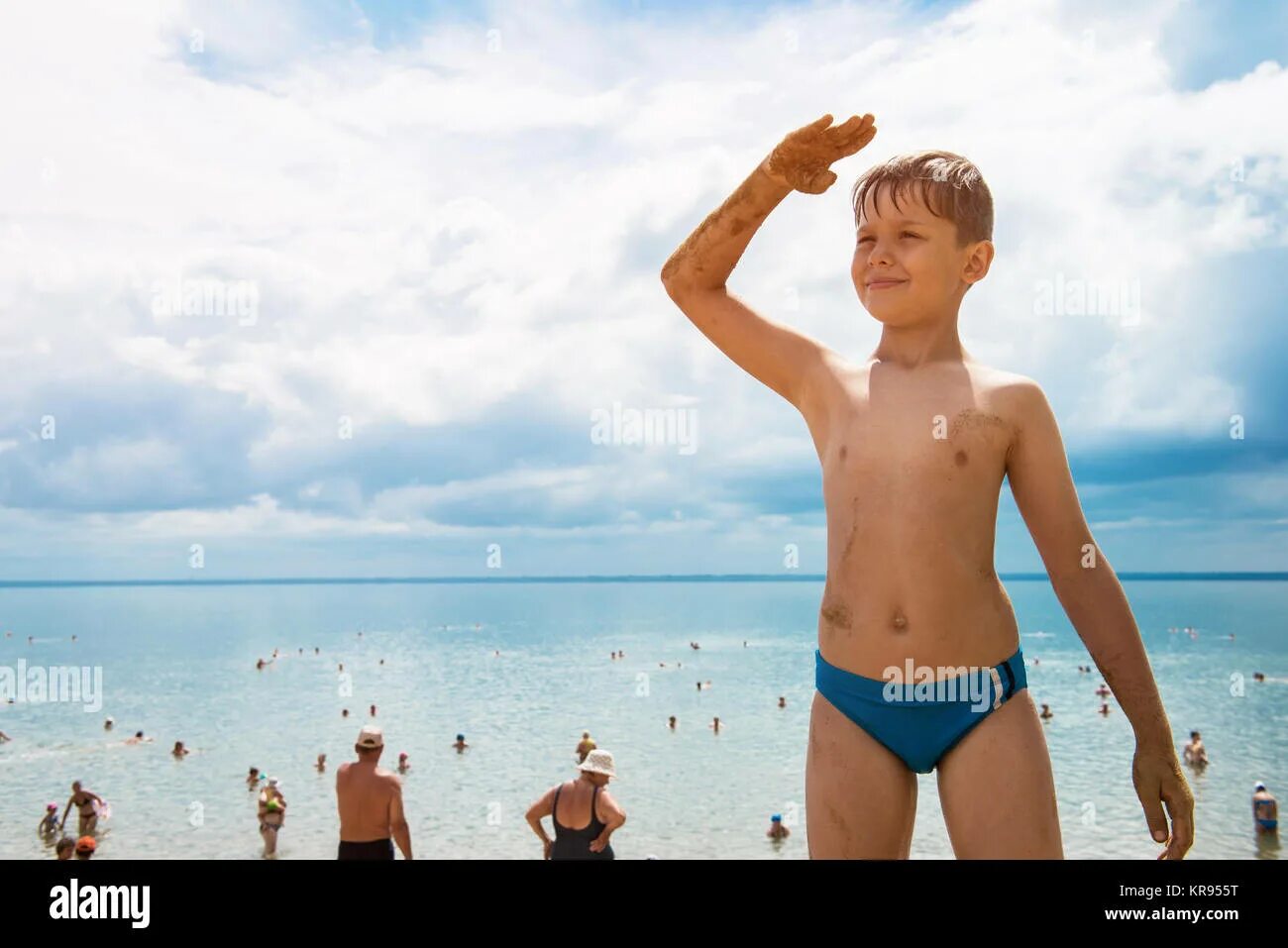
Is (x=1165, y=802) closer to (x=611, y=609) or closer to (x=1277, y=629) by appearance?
(x=1277, y=629)

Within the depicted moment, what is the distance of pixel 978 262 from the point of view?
331cm

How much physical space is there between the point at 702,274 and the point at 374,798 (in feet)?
22.0

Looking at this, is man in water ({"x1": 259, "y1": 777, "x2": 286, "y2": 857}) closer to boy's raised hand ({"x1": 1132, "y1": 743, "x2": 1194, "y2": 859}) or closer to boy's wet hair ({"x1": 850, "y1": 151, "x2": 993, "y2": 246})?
boy's raised hand ({"x1": 1132, "y1": 743, "x2": 1194, "y2": 859})

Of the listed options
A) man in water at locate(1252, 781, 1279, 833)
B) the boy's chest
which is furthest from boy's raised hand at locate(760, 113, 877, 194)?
man in water at locate(1252, 781, 1279, 833)

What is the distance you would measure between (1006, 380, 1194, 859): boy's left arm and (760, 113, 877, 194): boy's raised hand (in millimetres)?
936

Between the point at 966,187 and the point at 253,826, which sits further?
the point at 253,826

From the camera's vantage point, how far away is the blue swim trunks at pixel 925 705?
291 cm

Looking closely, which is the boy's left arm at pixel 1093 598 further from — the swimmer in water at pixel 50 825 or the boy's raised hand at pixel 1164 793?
the swimmer in water at pixel 50 825

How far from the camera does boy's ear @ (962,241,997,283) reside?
3.28 meters

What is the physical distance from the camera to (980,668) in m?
2.94

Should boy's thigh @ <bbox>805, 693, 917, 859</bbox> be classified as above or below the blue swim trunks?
below

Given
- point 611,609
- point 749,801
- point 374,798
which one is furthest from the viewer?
point 611,609
